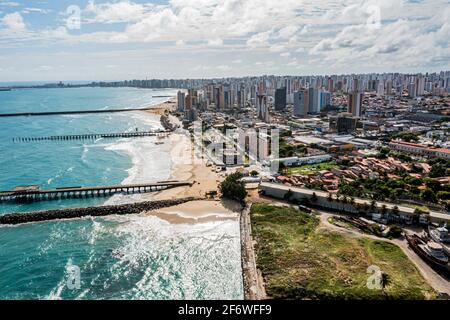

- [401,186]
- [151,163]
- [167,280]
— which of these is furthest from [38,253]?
[401,186]

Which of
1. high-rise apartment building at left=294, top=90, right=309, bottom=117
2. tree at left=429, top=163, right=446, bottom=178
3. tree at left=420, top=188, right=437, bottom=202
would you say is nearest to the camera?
tree at left=420, top=188, right=437, bottom=202

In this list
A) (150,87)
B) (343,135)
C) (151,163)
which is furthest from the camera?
(150,87)

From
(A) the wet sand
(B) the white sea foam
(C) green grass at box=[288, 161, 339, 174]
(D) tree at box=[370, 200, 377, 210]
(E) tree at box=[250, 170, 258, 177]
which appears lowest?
(A) the wet sand

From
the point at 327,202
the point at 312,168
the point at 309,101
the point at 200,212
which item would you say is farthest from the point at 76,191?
the point at 309,101

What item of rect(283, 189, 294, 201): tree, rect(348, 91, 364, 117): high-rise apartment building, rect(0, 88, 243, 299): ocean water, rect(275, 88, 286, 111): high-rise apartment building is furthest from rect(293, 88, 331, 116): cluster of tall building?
rect(283, 189, 294, 201): tree

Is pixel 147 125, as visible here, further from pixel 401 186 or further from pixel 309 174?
pixel 401 186

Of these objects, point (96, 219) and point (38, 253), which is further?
point (96, 219)

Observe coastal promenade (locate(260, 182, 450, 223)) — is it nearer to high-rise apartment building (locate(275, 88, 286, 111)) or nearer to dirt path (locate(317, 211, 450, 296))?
dirt path (locate(317, 211, 450, 296))
